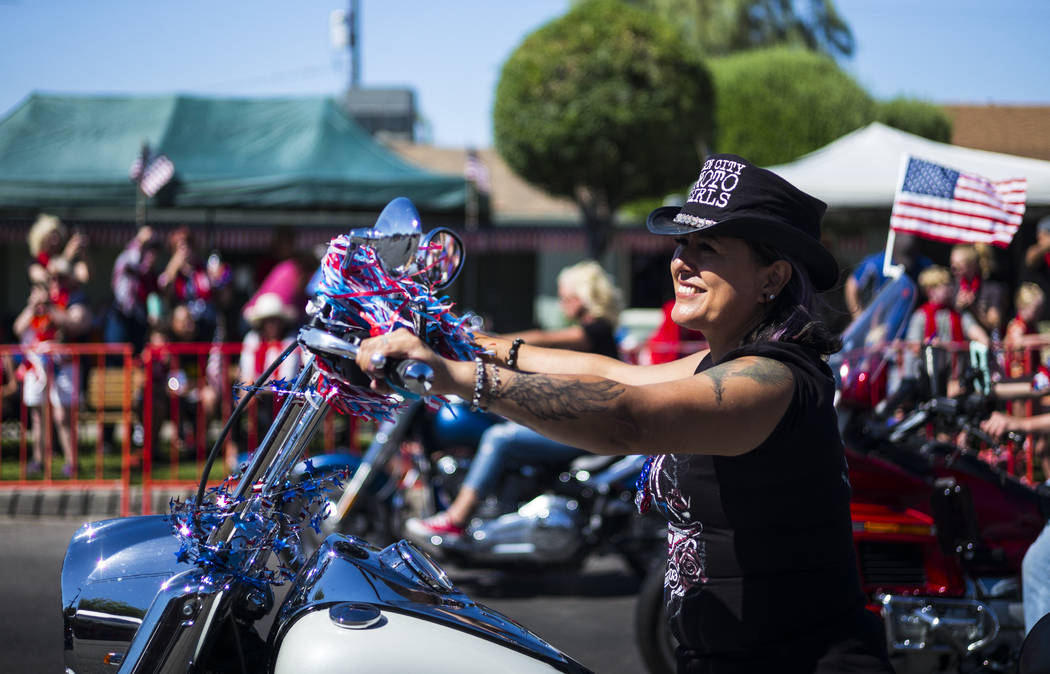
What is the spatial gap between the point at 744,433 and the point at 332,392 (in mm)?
654

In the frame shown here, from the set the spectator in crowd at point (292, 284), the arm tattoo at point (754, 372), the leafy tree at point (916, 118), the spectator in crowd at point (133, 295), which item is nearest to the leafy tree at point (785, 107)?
the leafy tree at point (916, 118)

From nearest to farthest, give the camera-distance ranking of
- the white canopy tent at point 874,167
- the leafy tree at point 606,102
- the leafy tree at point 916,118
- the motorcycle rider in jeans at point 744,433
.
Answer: the motorcycle rider in jeans at point 744,433
the white canopy tent at point 874,167
the leafy tree at point 606,102
the leafy tree at point 916,118

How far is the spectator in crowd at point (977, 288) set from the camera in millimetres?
7873

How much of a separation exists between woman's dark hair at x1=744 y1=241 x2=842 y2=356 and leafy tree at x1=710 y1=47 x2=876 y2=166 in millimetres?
23107

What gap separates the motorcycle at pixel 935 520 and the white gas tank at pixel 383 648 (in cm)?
212

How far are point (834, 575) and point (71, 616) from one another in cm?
128

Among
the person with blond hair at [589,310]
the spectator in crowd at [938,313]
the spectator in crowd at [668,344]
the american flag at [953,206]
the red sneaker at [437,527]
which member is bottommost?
the red sneaker at [437,527]

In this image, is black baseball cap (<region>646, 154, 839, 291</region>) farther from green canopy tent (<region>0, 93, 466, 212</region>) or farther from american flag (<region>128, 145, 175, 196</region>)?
american flag (<region>128, 145, 175, 196</region>)

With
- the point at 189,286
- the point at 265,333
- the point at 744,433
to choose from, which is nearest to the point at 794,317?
the point at 744,433

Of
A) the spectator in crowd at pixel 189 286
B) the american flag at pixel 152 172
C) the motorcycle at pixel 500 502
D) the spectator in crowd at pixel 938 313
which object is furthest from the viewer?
the american flag at pixel 152 172

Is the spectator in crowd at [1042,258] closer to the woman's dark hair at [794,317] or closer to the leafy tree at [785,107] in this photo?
the woman's dark hair at [794,317]

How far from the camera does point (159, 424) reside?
7.91 metres

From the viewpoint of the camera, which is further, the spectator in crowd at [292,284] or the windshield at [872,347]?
the spectator in crowd at [292,284]

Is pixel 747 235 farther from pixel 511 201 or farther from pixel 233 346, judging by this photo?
pixel 511 201
